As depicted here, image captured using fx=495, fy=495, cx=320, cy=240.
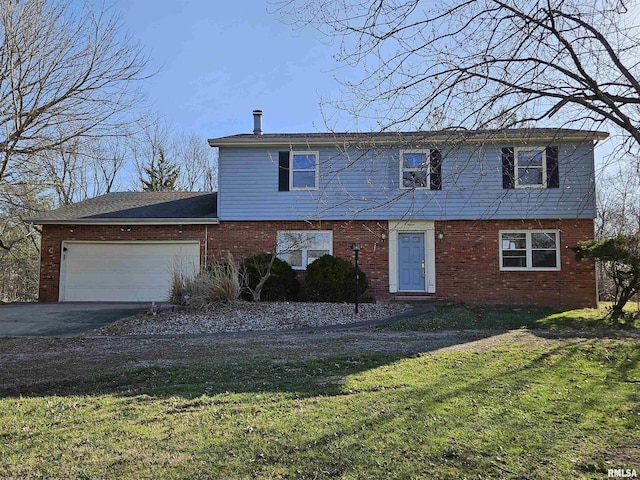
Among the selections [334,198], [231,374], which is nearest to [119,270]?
[334,198]

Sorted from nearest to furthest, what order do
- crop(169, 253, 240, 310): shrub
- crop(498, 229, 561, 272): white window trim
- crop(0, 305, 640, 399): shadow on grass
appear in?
crop(0, 305, 640, 399): shadow on grass
crop(169, 253, 240, 310): shrub
crop(498, 229, 561, 272): white window trim

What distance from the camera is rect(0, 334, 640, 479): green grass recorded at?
10.6 feet

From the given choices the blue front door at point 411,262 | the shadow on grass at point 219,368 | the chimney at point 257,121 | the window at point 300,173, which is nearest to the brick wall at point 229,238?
the blue front door at point 411,262

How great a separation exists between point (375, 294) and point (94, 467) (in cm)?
1205

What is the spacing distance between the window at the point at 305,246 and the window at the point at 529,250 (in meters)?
5.27

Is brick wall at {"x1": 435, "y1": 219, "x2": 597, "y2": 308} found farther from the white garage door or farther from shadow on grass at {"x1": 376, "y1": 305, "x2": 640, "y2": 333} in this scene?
the white garage door

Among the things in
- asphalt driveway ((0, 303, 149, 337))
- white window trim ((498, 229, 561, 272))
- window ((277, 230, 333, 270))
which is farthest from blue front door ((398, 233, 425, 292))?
asphalt driveway ((0, 303, 149, 337))

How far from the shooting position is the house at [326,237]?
14.6 m

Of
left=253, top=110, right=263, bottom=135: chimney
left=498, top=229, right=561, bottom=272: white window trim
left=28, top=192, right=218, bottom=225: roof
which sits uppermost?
left=253, top=110, right=263, bottom=135: chimney

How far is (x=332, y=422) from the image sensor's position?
13.2 feet

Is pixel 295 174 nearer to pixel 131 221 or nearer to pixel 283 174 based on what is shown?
pixel 283 174

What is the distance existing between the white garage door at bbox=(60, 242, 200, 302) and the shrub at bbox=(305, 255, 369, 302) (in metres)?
4.21

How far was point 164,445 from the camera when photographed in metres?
3.59

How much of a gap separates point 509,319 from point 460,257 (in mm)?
3386
